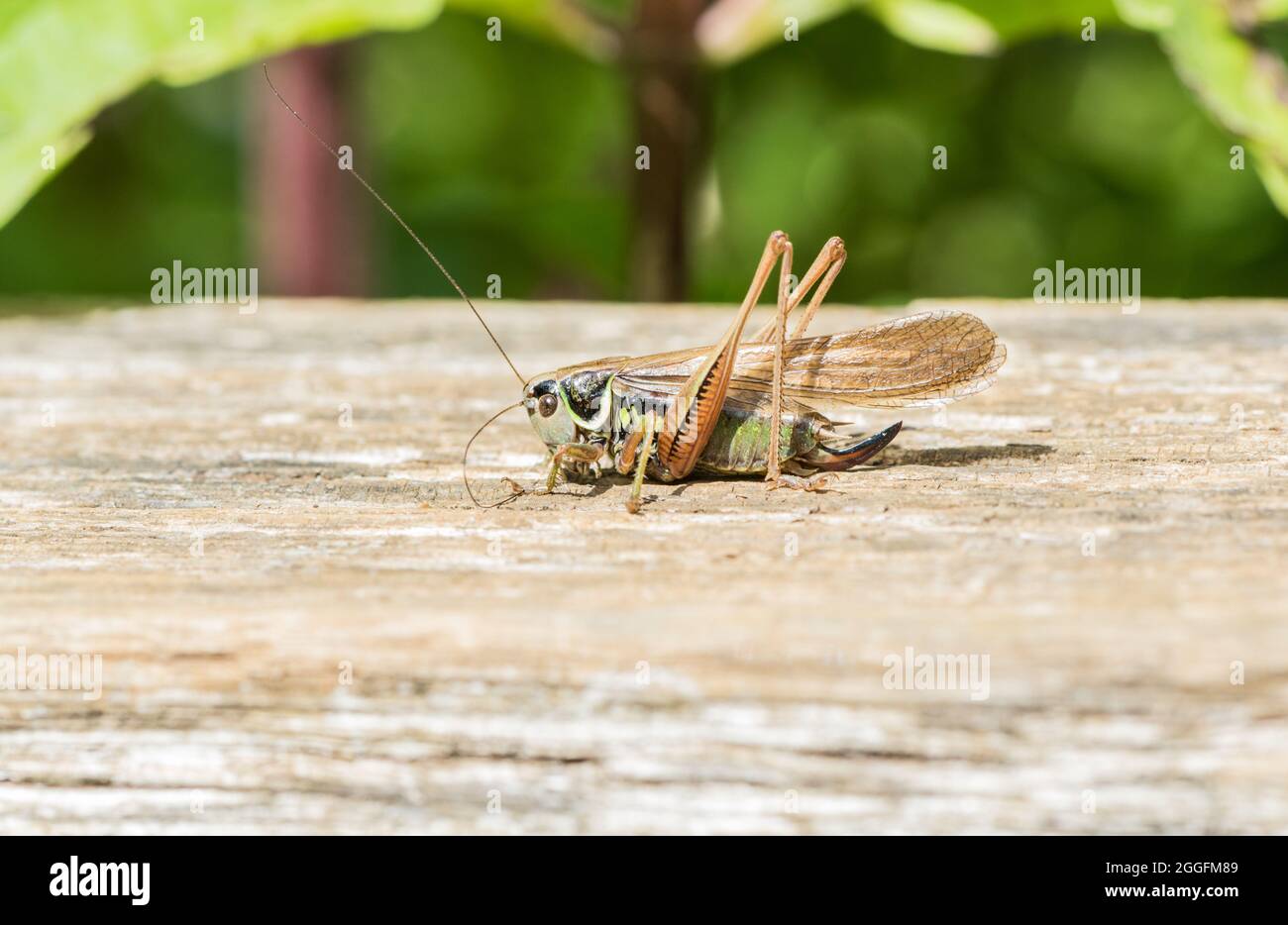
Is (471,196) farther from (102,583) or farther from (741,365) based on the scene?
(102,583)

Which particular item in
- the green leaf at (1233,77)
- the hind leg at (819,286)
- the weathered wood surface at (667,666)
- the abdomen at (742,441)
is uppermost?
the green leaf at (1233,77)

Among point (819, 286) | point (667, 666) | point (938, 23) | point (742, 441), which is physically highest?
point (938, 23)

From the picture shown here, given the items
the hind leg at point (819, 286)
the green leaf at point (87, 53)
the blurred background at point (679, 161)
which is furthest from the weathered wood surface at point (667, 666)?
the blurred background at point (679, 161)

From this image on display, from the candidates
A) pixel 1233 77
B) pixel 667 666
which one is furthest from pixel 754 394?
pixel 1233 77

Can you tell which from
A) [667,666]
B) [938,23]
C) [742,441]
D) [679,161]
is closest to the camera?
[667,666]

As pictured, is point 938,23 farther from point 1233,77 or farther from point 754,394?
point 754,394

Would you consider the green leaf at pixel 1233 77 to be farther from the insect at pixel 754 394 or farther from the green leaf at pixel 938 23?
the insect at pixel 754 394

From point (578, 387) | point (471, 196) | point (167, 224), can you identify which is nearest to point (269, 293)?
point (471, 196)

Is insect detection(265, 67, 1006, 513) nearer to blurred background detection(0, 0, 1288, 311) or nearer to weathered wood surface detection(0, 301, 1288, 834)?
weathered wood surface detection(0, 301, 1288, 834)
